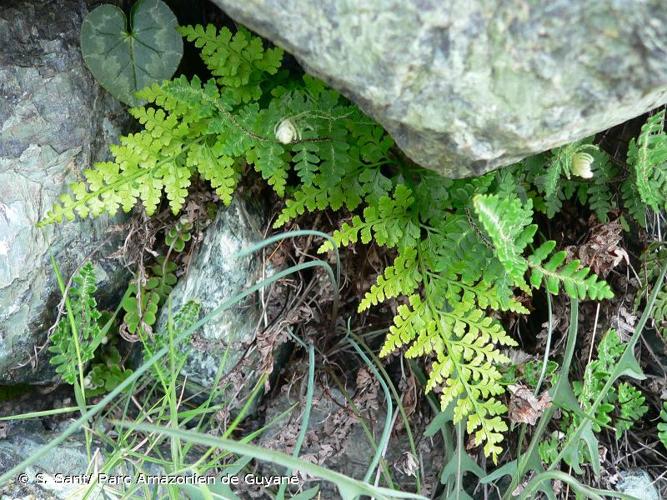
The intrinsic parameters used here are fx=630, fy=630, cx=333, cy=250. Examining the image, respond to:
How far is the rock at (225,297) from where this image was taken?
223cm

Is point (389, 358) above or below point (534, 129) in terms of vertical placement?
below

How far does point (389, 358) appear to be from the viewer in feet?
7.59

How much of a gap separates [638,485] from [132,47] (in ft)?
7.68

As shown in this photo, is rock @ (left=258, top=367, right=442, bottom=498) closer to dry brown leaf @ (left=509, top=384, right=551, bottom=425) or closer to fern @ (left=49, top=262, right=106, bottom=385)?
dry brown leaf @ (left=509, top=384, right=551, bottom=425)

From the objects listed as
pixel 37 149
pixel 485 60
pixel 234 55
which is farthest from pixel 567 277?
pixel 37 149

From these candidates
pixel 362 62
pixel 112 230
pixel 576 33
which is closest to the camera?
pixel 576 33

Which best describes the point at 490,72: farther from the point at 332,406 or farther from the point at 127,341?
the point at 127,341

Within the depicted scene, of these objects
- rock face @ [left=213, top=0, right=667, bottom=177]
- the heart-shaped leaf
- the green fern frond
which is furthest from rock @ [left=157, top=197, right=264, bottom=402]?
the green fern frond

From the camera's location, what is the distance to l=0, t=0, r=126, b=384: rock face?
2.04 metres

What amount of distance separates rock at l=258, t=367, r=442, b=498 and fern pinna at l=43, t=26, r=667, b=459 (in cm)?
30

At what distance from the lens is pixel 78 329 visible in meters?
2.13

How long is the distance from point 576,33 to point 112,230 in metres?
1.65

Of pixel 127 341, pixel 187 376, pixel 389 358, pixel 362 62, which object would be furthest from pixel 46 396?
pixel 362 62

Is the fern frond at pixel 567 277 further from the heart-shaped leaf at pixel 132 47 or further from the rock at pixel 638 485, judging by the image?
the heart-shaped leaf at pixel 132 47
